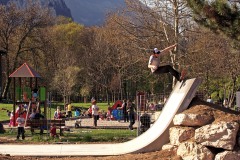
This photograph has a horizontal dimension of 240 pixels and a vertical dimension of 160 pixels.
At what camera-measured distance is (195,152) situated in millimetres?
10555

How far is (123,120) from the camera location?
3306 centimetres

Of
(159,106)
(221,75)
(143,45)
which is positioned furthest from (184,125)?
(221,75)

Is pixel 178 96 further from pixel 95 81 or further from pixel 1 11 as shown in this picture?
pixel 95 81

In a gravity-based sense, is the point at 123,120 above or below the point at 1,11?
below

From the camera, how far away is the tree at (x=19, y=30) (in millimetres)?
55562

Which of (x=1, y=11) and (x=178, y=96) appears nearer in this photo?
→ (x=178, y=96)

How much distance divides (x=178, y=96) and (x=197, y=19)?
201 inches

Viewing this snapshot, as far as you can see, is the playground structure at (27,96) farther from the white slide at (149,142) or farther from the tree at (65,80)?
the tree at (65,80)

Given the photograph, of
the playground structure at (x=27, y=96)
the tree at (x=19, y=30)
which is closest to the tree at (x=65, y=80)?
the tree at (x=19, y=30)

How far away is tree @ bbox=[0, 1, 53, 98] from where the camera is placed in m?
55.6

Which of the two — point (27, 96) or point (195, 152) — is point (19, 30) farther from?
point (195, 152)

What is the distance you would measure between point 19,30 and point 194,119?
158 ft

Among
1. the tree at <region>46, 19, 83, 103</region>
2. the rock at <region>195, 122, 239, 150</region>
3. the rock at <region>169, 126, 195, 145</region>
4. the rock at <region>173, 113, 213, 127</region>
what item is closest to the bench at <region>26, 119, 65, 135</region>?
the rock at <region>169, 126, 195, 145</region>

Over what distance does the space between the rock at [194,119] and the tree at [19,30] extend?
4488 centimetres
